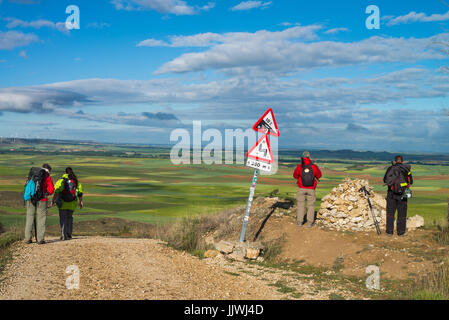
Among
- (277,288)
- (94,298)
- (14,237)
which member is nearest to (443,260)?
(277,288)

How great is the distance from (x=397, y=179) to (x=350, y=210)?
2003 millimetres

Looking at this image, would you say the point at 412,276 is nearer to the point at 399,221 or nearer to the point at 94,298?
the point at 399,221

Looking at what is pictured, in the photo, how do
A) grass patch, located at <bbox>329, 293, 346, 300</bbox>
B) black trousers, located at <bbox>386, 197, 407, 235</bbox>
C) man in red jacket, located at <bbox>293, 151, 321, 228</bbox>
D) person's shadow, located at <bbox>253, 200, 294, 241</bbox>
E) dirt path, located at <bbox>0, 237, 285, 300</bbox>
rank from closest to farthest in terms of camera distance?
dirt path, located at <bbox>0, 237, 285, 300</bbox>, grass patch, located at <bbox>329, 293, 346, 300</bbox>, black trousers, located at <bbox>386, 197, 407, 235</bbox>, man in red jacket, located at <bbox>293, 151, 321, 228</bbox>, person's shadow, located at <bbox>253, 200, 294, 241</bbox>

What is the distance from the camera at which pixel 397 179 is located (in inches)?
482

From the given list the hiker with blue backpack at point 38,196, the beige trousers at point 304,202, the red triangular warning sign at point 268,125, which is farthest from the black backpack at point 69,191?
the beige trousers at point 304,202

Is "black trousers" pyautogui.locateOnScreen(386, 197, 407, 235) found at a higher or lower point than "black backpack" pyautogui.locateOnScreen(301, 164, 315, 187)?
lower

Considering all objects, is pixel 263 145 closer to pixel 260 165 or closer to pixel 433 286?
pixel 260 165

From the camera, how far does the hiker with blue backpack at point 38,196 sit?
487 inches

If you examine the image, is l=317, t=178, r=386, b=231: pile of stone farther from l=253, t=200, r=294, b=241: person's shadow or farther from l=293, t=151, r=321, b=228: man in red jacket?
l=253, t=200, r=294, b=241: person's shadow

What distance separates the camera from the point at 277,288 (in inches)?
321

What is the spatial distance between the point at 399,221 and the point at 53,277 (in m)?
9.81

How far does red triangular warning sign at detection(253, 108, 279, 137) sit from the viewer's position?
11594mm

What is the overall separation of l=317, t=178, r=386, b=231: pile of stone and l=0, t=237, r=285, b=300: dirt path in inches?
208

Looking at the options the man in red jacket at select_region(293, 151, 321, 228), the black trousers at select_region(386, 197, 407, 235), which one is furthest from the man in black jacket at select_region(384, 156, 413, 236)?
the man in red jacket at select_region(293, 151, 321, 228)
